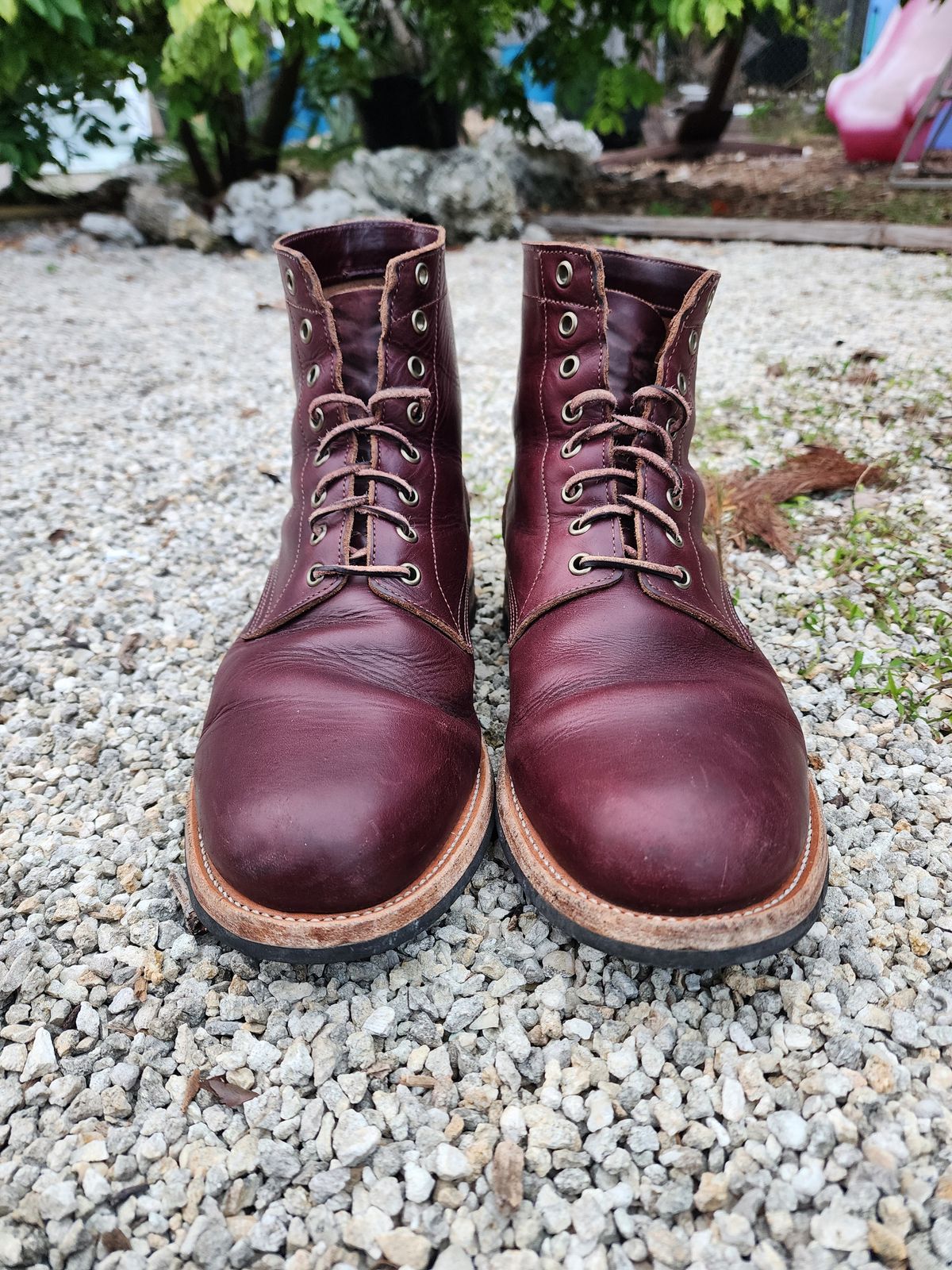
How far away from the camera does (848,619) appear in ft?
6.43

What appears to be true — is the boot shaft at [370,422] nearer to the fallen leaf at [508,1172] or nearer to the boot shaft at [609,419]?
the boot shaft at [609,419]

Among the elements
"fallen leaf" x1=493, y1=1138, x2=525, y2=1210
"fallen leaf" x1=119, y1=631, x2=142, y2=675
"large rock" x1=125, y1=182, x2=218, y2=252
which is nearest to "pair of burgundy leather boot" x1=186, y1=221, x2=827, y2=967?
"fallen leaf" x1=493, y1=1138, x2=525, y2=1210

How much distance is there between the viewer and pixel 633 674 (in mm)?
1234

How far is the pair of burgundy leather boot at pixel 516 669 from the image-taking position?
107 centimetres

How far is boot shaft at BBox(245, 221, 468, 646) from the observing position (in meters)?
1.40

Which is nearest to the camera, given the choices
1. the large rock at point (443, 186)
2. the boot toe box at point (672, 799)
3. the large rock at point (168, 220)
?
the boot toe box at point (672, 799)

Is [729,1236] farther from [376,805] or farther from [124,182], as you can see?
[124,182]

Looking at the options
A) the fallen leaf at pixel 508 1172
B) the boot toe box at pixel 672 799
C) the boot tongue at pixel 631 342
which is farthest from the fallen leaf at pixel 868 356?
the fallen leaf at pixel 508 1172

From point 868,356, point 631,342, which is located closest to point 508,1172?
point 631,342

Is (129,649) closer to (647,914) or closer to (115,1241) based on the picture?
(115,1241)

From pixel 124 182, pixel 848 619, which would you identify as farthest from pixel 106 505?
pixel 124 182

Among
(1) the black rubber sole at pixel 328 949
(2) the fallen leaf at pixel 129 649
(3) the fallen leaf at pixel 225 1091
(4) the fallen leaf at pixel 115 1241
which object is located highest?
(1) the black rubber sole at pixel 328 949

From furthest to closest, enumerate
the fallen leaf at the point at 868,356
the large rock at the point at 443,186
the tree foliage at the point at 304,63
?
the large rock at the point at 443,186
the tree foliage at the point at 304,63
the fallen leaf at the point at 868,356

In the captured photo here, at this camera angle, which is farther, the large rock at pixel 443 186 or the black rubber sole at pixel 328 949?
the large rock at pixel 443 186
